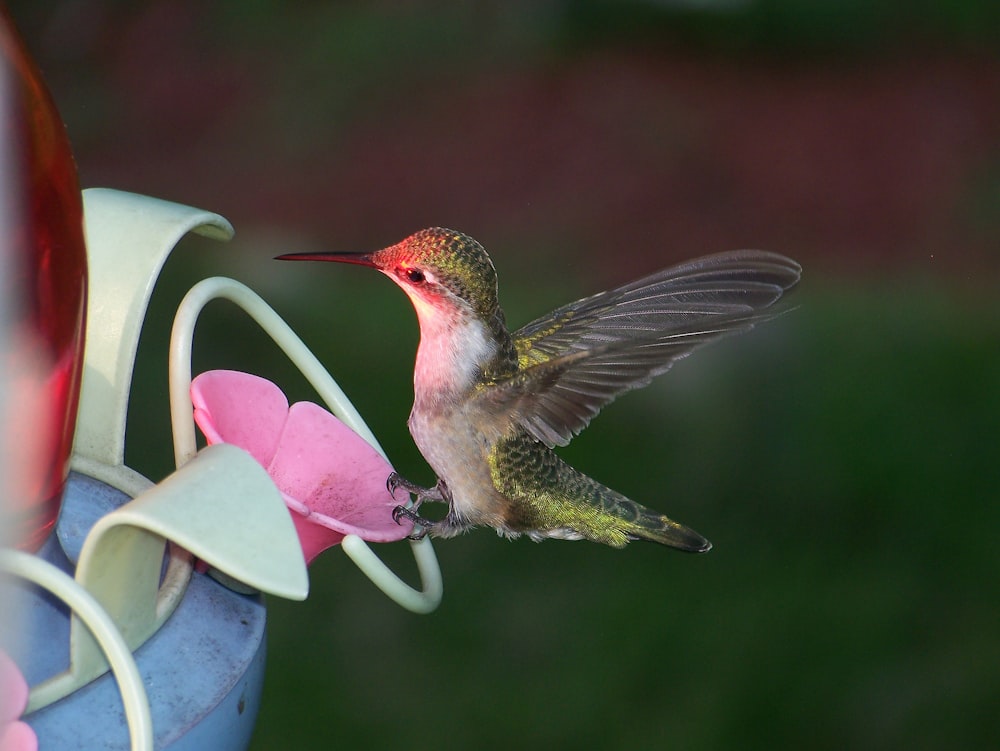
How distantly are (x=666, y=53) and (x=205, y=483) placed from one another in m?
6.18

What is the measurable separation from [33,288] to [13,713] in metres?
0.35

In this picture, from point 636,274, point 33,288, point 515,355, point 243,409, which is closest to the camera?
point 33,288

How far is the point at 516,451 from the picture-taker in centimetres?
178

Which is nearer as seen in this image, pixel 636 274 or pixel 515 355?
pixel 515 355

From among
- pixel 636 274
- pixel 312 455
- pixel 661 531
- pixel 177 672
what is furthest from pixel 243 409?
pixel 636 274

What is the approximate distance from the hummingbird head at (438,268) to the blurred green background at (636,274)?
1957 mm

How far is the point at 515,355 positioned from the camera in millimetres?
1750

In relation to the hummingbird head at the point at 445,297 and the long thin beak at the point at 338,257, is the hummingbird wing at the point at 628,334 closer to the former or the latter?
the hummingbird head at the point at 445,297

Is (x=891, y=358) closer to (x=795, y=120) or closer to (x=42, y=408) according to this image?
(x=795, y=120)

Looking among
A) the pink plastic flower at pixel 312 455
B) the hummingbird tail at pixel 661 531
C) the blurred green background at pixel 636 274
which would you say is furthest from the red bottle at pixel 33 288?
the blurred green background at pixel 636 274

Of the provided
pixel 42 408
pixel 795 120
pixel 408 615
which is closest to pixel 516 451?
pixel 42 408

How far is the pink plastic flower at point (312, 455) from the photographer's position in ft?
4.89

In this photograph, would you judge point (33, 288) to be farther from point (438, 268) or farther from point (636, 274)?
point (636, 274)

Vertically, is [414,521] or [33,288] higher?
[33,288]
